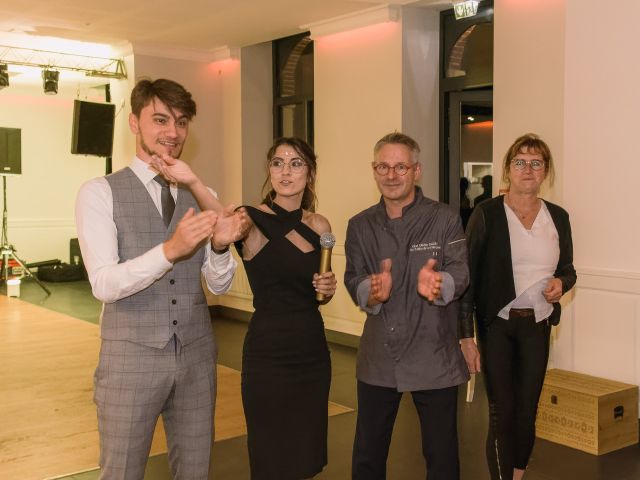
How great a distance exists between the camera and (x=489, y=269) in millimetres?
3160

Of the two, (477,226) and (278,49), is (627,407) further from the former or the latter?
(278,49)

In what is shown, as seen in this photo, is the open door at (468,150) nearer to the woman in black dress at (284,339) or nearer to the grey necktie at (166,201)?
the woman in black dress at (284,339)

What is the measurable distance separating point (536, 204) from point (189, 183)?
5.88ft

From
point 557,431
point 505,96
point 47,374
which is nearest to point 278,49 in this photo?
point 505,96

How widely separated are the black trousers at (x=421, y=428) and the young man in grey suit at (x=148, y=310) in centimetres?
73

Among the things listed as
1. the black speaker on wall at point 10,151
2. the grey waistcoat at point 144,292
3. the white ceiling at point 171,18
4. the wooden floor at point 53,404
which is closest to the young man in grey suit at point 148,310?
the grey waistcoat at point 144,292

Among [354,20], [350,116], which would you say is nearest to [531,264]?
[350,116]

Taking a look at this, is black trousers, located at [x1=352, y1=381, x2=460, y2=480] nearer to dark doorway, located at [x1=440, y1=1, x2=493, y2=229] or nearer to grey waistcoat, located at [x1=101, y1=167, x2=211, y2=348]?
grey waistcoat, located at [x1=101, y1=167, x2=211, y2=348]

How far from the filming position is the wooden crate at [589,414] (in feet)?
13.7

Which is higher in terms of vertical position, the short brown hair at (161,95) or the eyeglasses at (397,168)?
the short brown hair at (161,95)

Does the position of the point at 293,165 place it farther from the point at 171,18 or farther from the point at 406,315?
the point at 171,18

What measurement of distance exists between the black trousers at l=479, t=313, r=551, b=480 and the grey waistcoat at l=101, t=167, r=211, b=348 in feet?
4.82

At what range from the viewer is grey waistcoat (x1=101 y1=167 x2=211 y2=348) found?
2.08 meters

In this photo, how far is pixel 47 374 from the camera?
6008 millimetres
